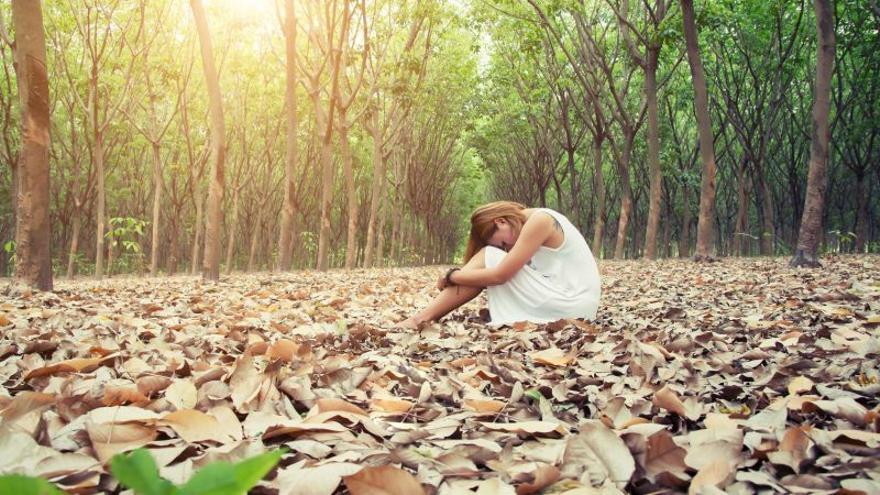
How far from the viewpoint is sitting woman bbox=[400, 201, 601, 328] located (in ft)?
13.6

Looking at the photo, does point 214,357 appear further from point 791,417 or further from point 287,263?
point 287,263

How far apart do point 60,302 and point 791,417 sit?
17.2 ft

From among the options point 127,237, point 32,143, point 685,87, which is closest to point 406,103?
point 685,87

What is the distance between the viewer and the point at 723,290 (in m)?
6.08

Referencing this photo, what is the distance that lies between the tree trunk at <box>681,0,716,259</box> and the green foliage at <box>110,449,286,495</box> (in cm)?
1111

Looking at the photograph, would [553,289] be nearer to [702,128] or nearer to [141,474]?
[141,474]

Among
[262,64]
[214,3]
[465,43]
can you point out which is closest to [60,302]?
[214,3]

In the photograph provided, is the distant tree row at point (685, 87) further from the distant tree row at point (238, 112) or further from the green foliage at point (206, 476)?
the green foliage at point (206, 476)

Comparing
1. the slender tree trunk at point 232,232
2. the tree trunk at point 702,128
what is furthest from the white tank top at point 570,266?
the slender tree trunk at point 232,232

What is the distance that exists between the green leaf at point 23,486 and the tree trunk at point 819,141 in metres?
9.18

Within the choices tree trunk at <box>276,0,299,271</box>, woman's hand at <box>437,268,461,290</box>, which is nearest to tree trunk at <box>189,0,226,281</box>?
tree trunk at <box>276,0,299,271</box>

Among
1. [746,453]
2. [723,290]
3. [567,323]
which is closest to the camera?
[746,453]

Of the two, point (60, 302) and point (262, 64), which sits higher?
point (262, 64)

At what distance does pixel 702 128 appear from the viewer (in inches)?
436
